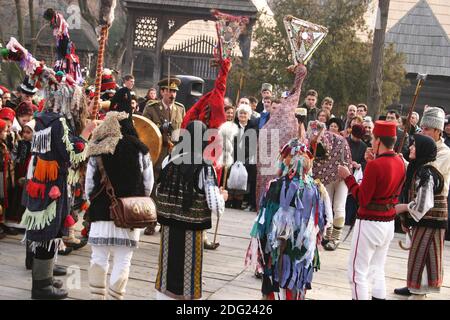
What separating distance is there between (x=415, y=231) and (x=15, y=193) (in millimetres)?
5105

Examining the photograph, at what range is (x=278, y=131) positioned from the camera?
7.90 meters

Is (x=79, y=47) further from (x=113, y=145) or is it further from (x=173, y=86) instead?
(x=113, y=145)

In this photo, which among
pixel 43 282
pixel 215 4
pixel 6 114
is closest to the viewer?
pixel 43 282

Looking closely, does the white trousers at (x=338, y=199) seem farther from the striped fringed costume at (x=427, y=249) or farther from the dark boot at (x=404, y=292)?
the striped fringed costume at (x=427, y=249)

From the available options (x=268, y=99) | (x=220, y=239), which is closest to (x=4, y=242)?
(x=220, y=239)

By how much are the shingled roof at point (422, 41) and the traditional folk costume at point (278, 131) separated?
56.3 ft

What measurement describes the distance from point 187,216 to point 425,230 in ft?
9.57

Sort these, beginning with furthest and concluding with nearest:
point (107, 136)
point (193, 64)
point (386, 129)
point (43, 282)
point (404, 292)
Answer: point (193, 64), point (404, 292), point (43, 282), point (386, 129), point (107, 136)

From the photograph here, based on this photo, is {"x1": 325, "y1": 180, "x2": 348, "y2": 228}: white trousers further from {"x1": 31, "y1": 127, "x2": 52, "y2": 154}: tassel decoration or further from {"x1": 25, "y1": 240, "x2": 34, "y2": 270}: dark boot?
{"x1": 31, "y1": 127, "x2": 52, "y2": 154}: tassel decoration

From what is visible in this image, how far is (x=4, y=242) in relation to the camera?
8625 mm

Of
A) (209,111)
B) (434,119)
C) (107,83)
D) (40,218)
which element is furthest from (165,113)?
(434,119)

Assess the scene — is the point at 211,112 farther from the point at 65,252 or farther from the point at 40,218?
the point at 65,252

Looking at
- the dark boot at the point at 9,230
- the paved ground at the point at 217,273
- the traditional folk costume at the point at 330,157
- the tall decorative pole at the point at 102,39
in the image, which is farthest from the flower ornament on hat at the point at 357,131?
the dark boot at the point at 9,230

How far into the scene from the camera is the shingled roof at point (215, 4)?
21.7 metres
